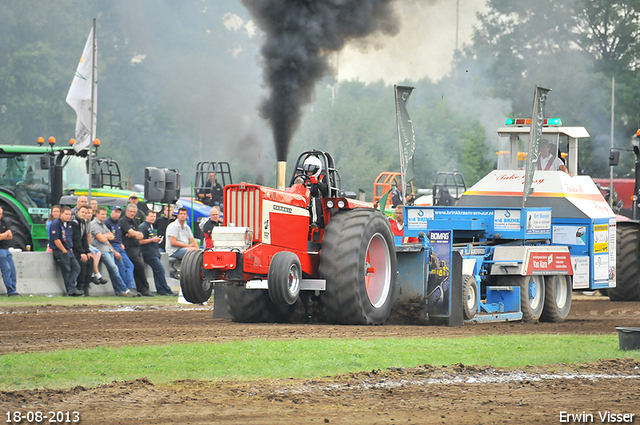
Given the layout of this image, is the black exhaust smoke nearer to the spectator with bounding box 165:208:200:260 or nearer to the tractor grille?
the tractor grille

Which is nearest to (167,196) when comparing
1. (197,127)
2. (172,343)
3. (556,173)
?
(556,173)

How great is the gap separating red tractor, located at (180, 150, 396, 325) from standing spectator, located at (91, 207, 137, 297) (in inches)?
223

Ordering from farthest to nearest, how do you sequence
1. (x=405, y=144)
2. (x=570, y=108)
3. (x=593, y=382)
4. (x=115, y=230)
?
(x=570, y=108)
(x=115, y=230)
(x=405, y=144)
(x=593, y=382)

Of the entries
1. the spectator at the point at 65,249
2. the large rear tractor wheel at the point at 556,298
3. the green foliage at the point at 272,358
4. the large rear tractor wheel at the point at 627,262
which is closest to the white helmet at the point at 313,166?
the green foliage at the point at 272,358

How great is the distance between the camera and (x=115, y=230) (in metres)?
17.7

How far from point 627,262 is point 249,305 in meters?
9.16

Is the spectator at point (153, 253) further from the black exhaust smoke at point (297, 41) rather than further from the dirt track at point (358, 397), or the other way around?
the dirt track at point (358, 397)

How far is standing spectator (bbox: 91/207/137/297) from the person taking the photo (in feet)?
56.6

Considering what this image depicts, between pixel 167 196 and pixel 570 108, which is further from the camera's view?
pixel 570 108

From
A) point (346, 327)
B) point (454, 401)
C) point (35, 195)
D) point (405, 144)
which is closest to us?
point (454, 401)

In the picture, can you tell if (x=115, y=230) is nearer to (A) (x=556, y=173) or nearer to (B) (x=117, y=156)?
(A) (x=556, y=173)

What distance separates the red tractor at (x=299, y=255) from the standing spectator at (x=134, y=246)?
599cm

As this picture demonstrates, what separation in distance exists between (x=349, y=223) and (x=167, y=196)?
10352 millimetres

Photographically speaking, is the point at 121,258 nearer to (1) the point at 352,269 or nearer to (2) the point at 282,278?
(1) the point at 352,269
